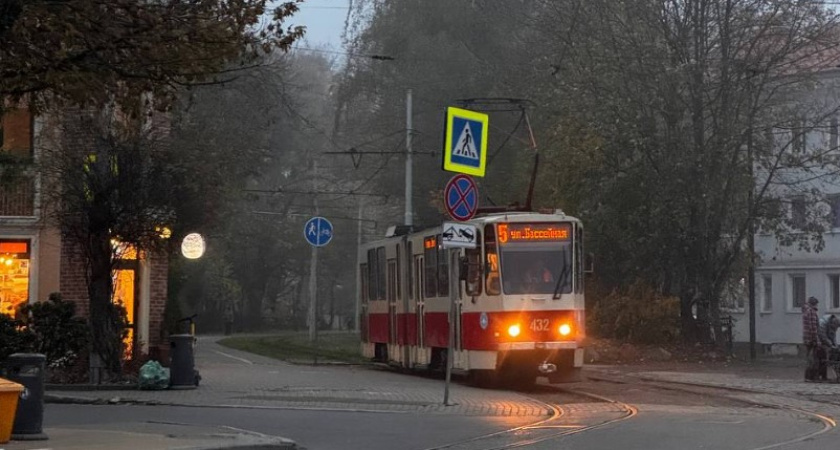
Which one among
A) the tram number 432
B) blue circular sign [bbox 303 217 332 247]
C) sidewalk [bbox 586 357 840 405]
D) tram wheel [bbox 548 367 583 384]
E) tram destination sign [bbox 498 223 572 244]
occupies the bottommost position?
sidewalk [bbox 586 357 840 405]

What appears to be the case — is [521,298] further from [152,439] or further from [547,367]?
[152,439]

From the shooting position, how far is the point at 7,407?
13492 millimetres

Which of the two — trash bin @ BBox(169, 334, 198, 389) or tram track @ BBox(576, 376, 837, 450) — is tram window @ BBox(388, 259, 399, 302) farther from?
trash bin @ BBox(169, 334, 198, 389)

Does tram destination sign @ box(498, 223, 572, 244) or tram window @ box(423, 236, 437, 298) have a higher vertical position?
tram destination sign @ box(498, 223, 572, 244)

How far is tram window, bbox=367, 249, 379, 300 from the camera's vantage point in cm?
3036

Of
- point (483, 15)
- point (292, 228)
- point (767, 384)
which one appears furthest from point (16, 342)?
point (292, 228)

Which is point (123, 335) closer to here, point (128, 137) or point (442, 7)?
point (128, 137)

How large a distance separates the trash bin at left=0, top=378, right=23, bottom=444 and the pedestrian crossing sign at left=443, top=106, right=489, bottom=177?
8540mm

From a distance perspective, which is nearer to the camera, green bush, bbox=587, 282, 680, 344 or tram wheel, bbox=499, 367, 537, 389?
tram wheel, bbox=499, 367, 537, 389

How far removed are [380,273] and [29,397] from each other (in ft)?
52.6

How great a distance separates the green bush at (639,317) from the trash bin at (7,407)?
84.5 feet


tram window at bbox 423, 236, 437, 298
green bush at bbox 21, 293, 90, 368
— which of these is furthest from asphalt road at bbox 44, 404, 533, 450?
tram window at bbox 423, 236, 437, 298

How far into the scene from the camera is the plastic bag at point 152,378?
72.6ft

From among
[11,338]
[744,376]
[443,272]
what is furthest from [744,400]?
[11,338]
